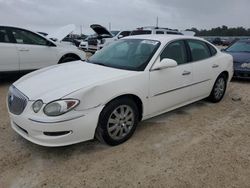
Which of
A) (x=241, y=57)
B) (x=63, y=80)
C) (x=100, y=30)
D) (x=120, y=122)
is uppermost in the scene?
(x=100, y=30)

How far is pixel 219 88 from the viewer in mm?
5586

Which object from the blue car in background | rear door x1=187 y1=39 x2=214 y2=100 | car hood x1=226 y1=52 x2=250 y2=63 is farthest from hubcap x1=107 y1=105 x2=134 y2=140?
car hood x1=226 y1=52 x2=250 y2=63

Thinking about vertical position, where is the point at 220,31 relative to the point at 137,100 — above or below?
above

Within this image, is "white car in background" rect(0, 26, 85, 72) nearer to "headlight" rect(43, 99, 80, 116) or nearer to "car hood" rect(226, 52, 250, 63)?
"headlight" rect(43, 99, 80, 116)

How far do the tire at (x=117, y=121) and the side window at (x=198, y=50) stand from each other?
1772 millimetres

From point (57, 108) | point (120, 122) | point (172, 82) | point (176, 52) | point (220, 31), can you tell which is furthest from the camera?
point (220, 31)

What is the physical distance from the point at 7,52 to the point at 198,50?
455 centimetres

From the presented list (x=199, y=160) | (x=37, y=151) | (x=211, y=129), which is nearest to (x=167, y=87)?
(x=211, y=129)

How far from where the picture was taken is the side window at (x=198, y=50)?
15.8 ft

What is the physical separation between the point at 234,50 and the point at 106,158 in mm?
7012

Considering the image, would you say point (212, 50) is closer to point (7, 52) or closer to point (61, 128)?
point (61, 128)

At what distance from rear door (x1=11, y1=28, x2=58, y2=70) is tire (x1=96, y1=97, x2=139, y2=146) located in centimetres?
430

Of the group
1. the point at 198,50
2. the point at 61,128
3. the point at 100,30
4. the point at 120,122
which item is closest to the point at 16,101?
the point at 61,128

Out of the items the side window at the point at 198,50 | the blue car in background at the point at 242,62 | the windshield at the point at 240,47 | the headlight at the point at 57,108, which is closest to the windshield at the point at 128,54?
the side window at the point at 198,50
